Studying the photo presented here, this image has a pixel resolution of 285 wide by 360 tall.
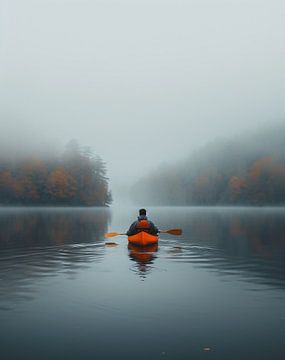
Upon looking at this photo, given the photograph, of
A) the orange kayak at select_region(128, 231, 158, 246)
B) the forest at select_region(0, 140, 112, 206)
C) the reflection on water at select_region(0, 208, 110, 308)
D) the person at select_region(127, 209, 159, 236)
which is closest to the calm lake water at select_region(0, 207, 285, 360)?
the reflection on water at select_region(0, 208, 110, 308)

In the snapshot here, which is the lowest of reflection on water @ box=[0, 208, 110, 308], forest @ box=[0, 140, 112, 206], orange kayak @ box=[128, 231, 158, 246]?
reflection on water @ box=[0, 208, 110, 308]

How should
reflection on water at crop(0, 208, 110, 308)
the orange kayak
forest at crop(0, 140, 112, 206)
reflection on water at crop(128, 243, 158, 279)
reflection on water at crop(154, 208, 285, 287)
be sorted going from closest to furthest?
reflection on water at crop(0, 208, 110, 308) < reflection on water at crop(154, 208, 285, 287) < reflection on water at crop(128, 243, 158, 279) < the orange kayak < forest at crop(0, 140, 112, 206)

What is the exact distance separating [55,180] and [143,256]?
121737 millimetres

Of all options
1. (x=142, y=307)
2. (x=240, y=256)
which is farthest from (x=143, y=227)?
(x=142, y=307)

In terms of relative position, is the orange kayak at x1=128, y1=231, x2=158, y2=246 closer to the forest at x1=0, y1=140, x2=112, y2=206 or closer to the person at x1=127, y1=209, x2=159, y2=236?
the person at x1=127, y1=209, x2=159, y2=236

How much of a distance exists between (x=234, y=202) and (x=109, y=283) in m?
179

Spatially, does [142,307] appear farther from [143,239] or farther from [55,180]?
[55,180]

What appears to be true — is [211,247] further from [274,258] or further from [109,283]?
[109,283]

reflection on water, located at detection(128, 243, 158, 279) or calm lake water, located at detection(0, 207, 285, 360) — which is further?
reflection on water, located at detection(128, 243, 158, 279)

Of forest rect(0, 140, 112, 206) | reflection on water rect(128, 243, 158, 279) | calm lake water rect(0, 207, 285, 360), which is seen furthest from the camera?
forest rect(0, 140, 112, 206)

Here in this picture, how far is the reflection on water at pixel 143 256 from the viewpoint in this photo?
20.4 meters

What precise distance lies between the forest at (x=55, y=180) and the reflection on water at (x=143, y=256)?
116403 mm

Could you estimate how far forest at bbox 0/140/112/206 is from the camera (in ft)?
464

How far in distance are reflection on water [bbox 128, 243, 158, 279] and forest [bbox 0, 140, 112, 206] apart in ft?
382
